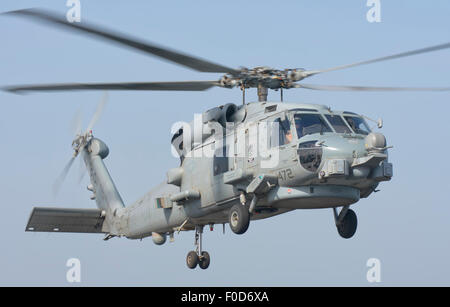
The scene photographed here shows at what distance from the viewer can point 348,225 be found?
2105cm

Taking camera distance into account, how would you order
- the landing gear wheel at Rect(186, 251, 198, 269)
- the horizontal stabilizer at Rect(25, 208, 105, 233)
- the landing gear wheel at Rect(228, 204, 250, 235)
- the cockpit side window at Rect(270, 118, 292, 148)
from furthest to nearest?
the horizontal stabilizer at Rect(25, 208, 105, 233) < the landing gear wheel at Rect(186, 251, 198, 269) < the landing gear wheel at Rect(228, 204, 250, 235) < the cockpit side window at Rect(270, 118, 292, 148)

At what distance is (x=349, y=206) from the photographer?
21.0 meters

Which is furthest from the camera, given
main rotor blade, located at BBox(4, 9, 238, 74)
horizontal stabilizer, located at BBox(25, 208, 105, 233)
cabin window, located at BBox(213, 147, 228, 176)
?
horizontal stabilizer, located at BBox(25, 208, 105, 233)

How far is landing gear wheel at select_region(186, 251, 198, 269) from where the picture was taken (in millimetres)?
24156

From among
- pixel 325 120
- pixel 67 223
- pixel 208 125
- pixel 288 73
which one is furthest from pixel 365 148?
pixel 67 223

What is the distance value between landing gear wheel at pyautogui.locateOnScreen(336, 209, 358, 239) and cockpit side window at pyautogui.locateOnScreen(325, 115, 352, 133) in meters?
2.57

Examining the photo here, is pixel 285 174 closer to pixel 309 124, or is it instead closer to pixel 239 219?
pixel 309 124

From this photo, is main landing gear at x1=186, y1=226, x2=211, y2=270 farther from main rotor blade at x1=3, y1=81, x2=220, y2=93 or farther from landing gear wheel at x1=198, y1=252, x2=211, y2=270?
main rotor blade at x1=3, y1=81, x2=220, y2=93

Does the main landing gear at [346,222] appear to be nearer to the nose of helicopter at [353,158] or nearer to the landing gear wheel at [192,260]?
the nose of helicopter at [353,158]

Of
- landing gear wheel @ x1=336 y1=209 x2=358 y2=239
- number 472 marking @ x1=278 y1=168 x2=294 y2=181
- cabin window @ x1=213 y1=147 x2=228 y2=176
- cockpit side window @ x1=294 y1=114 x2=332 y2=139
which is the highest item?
cockpit side window @ x1=294 y1=114 x2=332 y2=139

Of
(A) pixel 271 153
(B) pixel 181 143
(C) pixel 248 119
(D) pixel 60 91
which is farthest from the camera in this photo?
(B) pixel 181 143

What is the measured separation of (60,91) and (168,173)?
20.4 feet

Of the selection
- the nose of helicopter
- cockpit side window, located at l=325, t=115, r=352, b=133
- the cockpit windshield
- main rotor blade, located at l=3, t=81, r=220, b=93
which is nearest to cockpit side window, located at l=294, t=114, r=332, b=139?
cockpit side window, located at l=325, t=115, r=352, b=133

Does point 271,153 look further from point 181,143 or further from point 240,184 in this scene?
point 181,143
